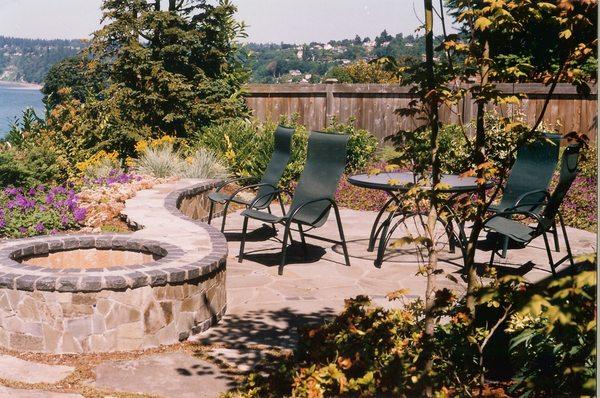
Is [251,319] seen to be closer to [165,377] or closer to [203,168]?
[165,377]

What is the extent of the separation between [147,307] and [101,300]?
0.32 metres

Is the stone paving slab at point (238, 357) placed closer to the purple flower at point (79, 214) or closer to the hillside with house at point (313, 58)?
the purple flower at point (79, 214)

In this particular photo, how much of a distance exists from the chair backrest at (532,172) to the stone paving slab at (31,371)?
15.4 feet

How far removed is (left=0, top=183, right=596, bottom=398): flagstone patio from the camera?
4.31 meters

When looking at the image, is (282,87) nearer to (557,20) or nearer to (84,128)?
(84,128)

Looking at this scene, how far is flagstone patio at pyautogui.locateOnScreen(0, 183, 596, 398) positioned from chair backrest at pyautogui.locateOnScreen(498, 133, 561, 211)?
2.32 feet

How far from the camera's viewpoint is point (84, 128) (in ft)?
44.2

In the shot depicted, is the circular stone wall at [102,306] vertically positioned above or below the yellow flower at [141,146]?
below

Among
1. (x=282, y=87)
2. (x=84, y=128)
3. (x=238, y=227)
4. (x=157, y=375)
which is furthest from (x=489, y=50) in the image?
(x=282, y=87)

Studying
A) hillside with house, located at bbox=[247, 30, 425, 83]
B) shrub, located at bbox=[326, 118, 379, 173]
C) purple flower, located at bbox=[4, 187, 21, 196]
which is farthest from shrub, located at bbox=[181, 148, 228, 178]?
hillside with house, located at bbox=[247, 30, 425, 83]

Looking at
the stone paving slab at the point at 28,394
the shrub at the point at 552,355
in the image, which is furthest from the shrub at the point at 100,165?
the shrub at the point at 552,355

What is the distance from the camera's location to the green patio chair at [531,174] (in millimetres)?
7180

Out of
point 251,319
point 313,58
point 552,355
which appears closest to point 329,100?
point 251,319

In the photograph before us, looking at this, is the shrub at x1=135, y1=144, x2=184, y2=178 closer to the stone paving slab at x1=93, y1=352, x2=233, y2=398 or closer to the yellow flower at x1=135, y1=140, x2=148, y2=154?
the yellow flower at x1=135, y1=140, x2=148, y2=154
